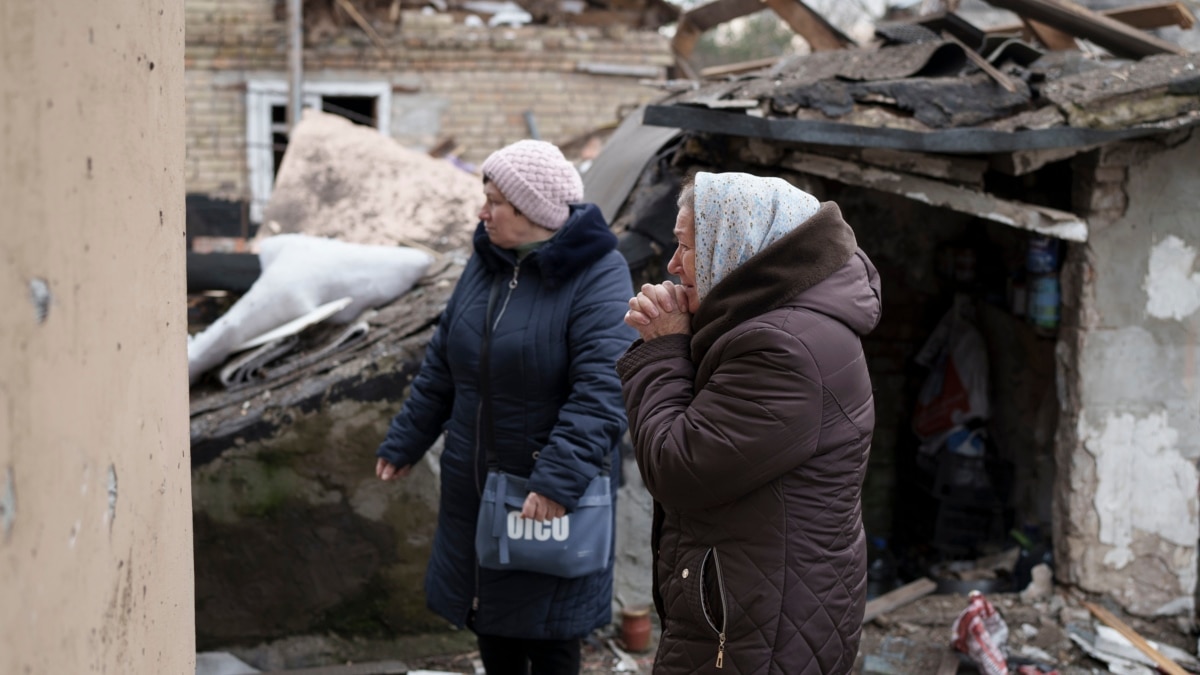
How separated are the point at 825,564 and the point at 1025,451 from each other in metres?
4.20

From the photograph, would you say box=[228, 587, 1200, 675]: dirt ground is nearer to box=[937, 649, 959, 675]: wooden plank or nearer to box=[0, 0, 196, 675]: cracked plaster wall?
box=[937, 649, 959, 675]: wooden plank

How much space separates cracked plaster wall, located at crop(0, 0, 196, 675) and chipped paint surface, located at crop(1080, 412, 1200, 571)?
158 inches

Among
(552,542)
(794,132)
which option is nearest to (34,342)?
(552,542)

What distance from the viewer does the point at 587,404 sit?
9.91 feet

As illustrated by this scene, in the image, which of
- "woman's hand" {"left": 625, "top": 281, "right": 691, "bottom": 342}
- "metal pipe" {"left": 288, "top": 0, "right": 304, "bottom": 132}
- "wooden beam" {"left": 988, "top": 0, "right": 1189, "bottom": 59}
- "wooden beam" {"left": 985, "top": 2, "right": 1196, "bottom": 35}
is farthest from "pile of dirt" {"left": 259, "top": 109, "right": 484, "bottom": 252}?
"metal pipe" {"left": 288, "top": 0, "right": 304, "bottom": 132}

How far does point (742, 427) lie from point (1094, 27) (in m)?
3.90

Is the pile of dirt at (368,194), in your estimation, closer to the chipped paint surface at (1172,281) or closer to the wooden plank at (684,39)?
the wooden plank at (684,39)

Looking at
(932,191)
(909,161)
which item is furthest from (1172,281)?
(909,161)

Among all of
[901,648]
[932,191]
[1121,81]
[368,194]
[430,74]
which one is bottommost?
[901,648]

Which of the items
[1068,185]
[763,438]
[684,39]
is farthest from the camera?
[684,39]

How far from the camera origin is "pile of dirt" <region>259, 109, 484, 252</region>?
6.41 m

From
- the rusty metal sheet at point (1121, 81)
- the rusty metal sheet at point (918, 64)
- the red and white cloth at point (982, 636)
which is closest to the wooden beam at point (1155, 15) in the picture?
the rusty metal sheet at point (1121, 81)

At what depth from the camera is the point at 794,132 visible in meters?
4.21

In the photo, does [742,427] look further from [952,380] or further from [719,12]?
[719,12]
